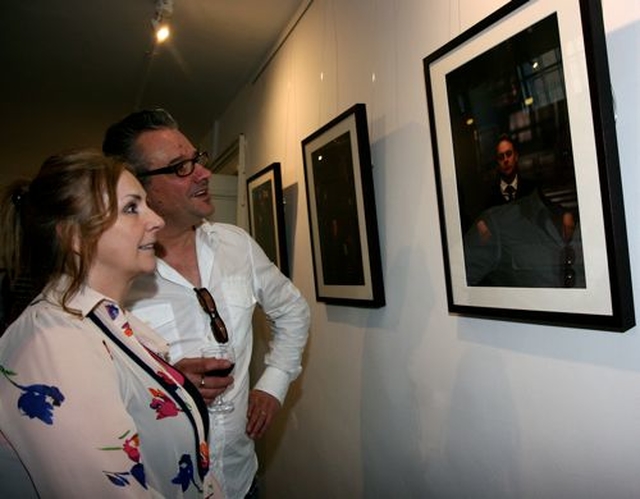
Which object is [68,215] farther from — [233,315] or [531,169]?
[531,169]

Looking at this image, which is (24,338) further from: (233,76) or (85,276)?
(233,76)

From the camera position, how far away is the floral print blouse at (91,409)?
0.66 m

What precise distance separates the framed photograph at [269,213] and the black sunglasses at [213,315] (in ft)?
2.96

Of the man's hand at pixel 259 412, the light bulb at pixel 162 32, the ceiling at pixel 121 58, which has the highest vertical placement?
the ceiling at pixel 121 58

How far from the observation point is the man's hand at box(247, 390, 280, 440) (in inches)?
56.8

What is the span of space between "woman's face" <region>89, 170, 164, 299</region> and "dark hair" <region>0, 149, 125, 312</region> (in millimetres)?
22

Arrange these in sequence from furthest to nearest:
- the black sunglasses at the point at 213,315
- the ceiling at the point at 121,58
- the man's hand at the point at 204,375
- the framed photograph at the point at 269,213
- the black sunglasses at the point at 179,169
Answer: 1. the framed photograph at the point at 269,213
2. the ceiling at the point at 121,58
3. the black sunglasses at the point at 179,169
4. the black sunglasses at the point at 213,315
5. the man's hand at the point at 204,375

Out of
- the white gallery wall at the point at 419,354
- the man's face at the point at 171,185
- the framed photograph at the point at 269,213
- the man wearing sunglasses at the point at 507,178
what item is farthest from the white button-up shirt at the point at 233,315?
the man wearing sunglasses at the point at 507,178

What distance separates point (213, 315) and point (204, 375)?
0.93ft

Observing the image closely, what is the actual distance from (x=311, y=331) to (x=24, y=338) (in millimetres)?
1407

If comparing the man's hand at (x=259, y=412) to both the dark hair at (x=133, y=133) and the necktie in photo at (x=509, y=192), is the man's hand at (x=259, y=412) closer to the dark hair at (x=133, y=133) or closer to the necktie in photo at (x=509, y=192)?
the dark hair at (x=133, y=133)

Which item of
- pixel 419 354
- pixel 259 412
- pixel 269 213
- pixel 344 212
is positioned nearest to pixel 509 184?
pixel 419 354

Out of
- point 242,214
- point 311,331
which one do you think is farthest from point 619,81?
point 242,214

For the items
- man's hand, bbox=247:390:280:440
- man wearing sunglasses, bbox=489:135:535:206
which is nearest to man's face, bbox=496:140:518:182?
man wearing sunglasses, bbox=489:135:535:206
